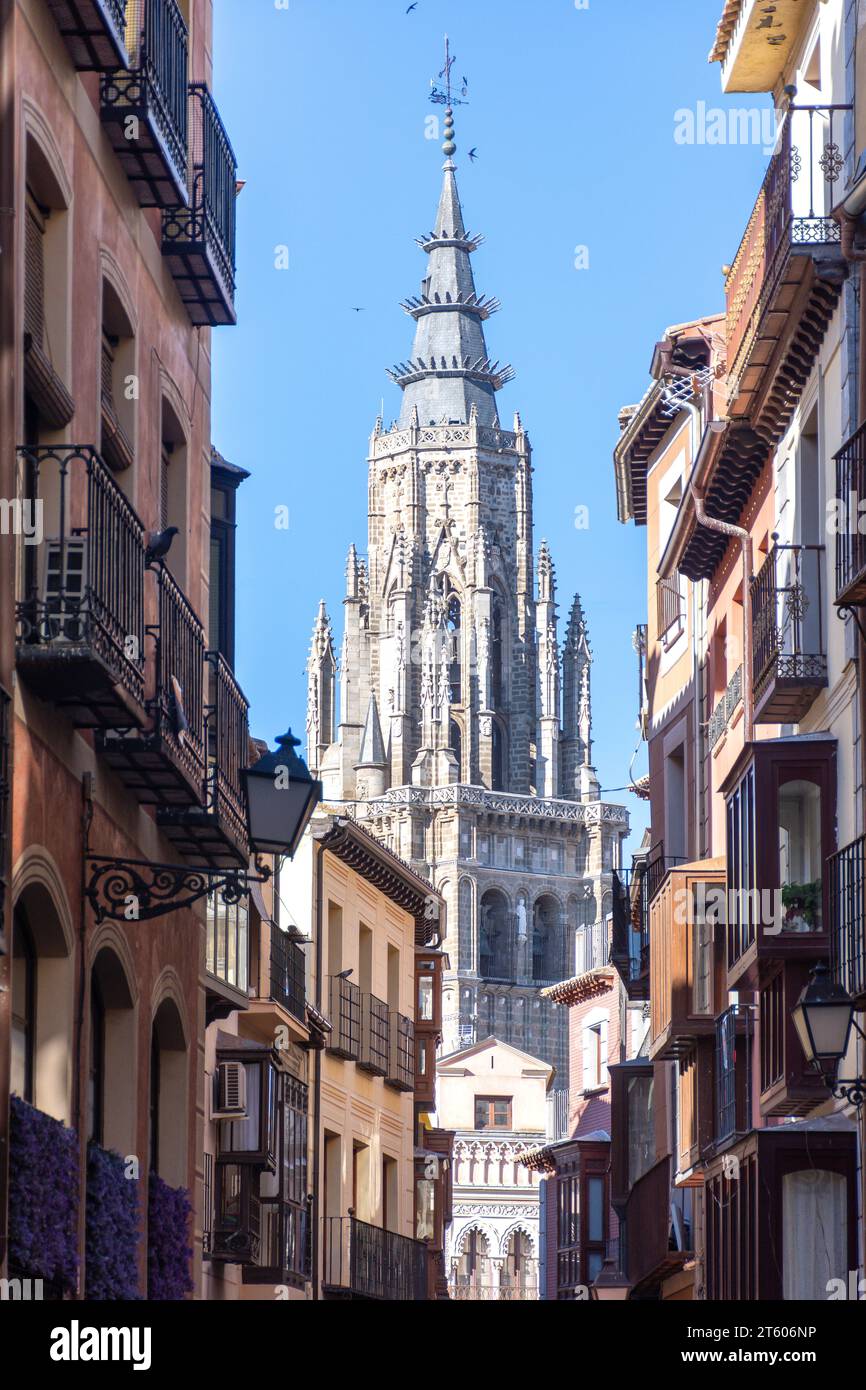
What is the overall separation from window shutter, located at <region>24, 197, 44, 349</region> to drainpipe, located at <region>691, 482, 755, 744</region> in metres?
9.73

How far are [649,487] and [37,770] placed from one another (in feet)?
69.8

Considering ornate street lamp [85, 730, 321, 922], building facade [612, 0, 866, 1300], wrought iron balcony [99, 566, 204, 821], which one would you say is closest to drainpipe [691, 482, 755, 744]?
building facade [612, 0, 866, 1300]

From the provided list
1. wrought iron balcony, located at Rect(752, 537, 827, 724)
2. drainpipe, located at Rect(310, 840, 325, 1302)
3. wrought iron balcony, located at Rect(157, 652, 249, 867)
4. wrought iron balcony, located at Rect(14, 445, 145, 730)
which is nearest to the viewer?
wrought iron balcony, located at Rect(14, 445, 145, 730)

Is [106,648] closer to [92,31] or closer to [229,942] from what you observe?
[92,31]

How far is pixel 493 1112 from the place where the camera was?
108375 millimetres

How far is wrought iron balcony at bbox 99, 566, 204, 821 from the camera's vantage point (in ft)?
49.8

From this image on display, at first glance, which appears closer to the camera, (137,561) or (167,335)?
(137,561)

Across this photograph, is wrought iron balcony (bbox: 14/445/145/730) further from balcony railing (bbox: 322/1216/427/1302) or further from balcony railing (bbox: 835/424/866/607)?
balcony railing (bbox: 322/1216/427/1302)

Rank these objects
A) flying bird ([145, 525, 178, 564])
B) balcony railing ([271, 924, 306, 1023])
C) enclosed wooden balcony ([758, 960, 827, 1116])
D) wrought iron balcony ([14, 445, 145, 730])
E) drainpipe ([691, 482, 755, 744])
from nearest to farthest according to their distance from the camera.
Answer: wrought iron balcony ([14, 445, 145, 730]), flying bird ([145, 525, 178, 564]), enclosed wooden balcony ([758, 960, 827, 1116]), drainpipe ([691, 482, 755, 744]), balcony railing ([271, 924, 306, 1023])

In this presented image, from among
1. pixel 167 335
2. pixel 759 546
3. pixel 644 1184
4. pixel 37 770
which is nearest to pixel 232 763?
pixel 167 335

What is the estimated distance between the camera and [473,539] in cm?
13350

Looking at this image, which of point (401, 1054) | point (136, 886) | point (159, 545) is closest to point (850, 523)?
point (159, 545)

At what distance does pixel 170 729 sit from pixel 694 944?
12.7 meters

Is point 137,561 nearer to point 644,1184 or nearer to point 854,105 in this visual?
point 854,105
